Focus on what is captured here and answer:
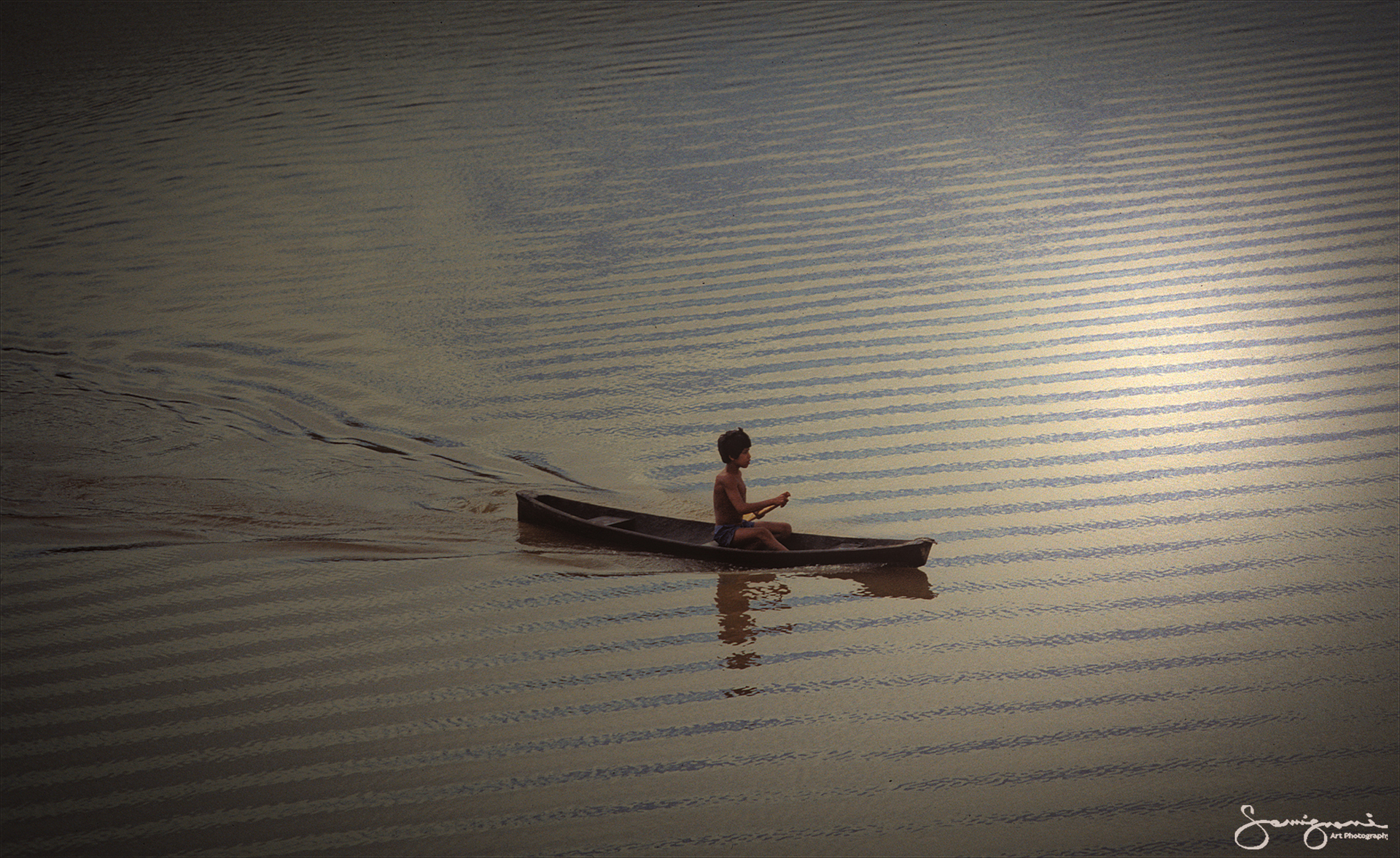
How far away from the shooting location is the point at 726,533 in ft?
12.0

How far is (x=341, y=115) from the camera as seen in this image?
7625mm

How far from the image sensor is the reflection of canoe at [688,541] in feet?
11.5

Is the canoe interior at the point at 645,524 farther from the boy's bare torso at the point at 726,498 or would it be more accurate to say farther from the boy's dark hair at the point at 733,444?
the boy's dark hair at the point at 733,444

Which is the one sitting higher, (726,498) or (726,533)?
(726,498)

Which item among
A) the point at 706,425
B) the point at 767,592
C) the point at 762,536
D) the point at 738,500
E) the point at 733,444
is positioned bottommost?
A: the point at 767,592

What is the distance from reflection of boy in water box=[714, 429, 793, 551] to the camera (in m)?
3.61

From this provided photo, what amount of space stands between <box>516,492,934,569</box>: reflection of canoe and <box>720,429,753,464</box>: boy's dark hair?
11.4 inches

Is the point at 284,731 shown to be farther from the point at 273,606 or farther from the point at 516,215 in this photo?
the point at 516,215

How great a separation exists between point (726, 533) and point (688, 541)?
161 mm
